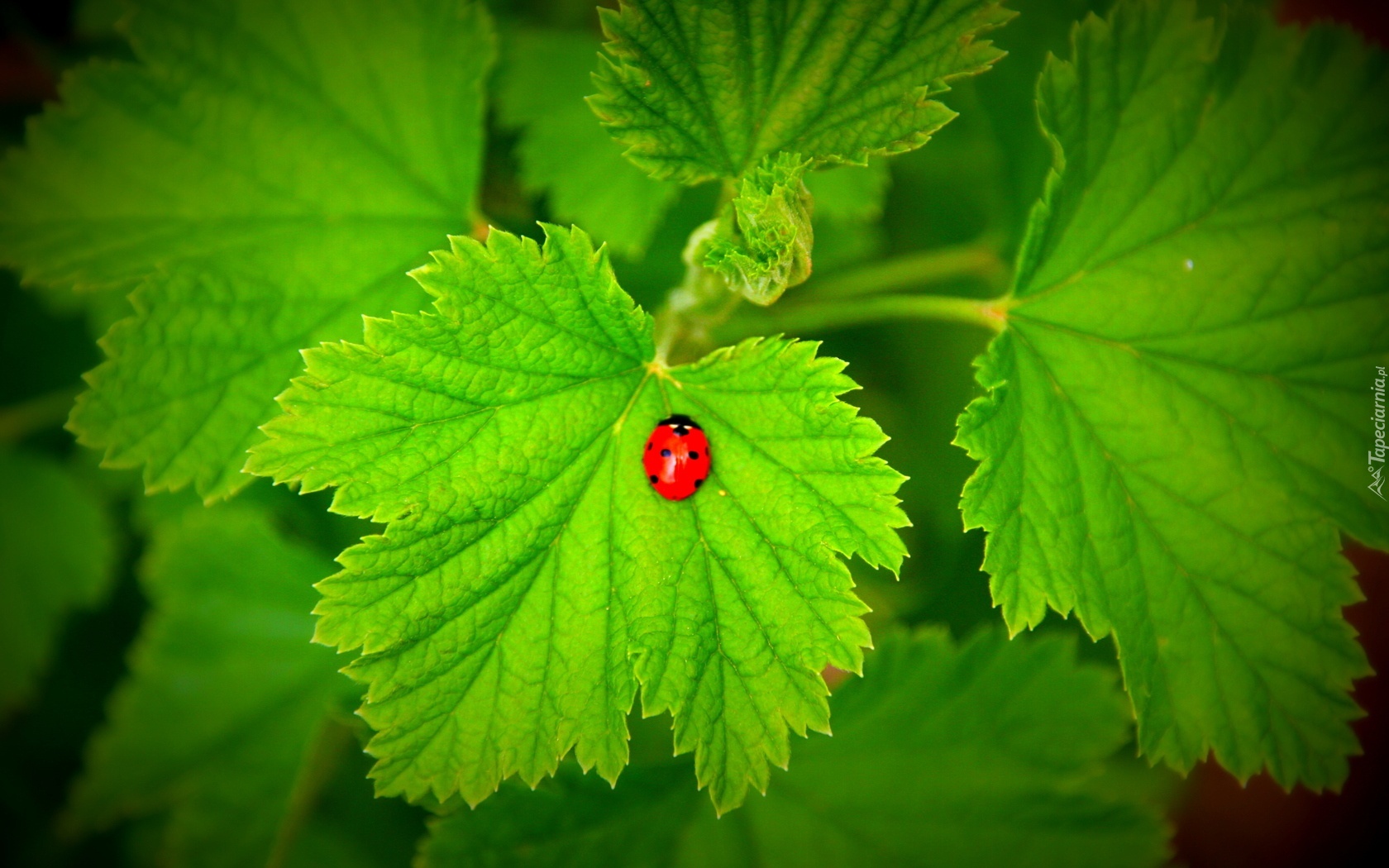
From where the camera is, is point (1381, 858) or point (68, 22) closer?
point (68, 22)

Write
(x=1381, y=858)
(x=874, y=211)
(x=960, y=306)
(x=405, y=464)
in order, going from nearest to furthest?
(x=405, y=464) → (x=960, y=306) → (x=874, y=211) → (x=1381, y=858)

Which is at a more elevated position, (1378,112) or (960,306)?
(1378,112)

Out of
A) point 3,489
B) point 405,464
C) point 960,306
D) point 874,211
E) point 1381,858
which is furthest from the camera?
point 1381,858

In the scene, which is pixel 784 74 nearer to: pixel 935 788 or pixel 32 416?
pixel 935 788

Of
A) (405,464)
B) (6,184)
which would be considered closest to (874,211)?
(405,464)

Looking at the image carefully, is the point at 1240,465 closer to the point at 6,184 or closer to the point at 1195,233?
the point at 1195,233

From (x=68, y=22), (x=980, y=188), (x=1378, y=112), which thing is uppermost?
(x=68, y=22)

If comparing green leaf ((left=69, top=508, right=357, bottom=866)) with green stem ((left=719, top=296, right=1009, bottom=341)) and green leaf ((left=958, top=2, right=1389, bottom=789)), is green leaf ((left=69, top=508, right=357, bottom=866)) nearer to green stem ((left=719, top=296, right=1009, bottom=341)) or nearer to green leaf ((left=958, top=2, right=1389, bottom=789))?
green stem ((left=719, top=296, right=1009, bottom=341))
